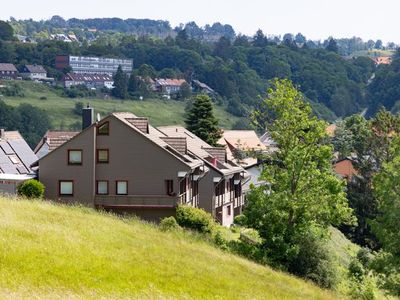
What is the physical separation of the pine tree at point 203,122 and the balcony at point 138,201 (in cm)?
2725

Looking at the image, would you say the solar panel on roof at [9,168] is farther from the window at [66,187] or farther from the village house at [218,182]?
the window at [66,187]

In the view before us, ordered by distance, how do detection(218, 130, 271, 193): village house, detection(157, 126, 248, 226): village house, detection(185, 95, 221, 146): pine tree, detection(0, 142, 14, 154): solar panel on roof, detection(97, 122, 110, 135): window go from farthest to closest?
detection(185, 95, 221, 146): pine tree < detection(218, 130, 271, 193): village house < detection(0, 142, 14, 154): solar panel on roof < detection(157, 126, 248, 226): village house < detection(97, 122, 110, 135): window

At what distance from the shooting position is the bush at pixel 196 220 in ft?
146

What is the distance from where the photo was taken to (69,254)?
27.6 metres

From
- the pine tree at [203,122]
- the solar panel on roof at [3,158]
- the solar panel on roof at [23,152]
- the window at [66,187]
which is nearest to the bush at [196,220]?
the window at [66,187]

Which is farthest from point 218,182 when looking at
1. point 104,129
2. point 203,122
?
point 203,122

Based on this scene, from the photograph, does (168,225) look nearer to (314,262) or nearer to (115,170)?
(314,262)

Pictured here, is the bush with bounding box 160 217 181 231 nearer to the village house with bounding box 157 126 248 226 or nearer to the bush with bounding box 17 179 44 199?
the bush with bounding box 17 179 44 199

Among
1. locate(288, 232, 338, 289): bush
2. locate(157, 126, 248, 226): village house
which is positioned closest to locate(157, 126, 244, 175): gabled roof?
locate(157, 126, 248, 226): village house

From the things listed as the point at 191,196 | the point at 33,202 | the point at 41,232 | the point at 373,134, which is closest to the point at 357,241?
the point at 373,134

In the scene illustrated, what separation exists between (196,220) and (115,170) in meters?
8.43

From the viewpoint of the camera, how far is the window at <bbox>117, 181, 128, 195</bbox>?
2020 inches

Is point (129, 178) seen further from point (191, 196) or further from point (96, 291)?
point (96, 291)

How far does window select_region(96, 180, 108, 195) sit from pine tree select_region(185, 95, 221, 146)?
1076 inches
